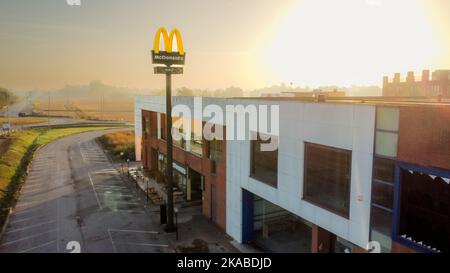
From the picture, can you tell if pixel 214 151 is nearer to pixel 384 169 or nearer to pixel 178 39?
pixel 178 39

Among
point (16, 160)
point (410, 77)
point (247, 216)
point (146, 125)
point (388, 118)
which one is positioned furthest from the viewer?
point (16, 160)

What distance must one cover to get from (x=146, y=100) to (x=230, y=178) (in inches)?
881

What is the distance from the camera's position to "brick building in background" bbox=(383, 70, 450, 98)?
27.0 meters

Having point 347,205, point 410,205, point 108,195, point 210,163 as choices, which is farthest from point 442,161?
point 108,195

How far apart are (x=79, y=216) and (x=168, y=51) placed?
17.4 m

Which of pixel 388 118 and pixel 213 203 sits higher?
pixel 388 118

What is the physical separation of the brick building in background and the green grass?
128 feet

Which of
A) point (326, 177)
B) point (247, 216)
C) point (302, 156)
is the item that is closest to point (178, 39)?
point (302, 156)

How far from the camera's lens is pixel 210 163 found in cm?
2916

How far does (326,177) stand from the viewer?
19047mm

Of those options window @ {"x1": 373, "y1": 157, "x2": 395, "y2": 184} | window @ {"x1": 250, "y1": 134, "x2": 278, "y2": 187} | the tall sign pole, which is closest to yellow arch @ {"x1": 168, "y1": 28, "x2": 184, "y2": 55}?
the tall sign pole

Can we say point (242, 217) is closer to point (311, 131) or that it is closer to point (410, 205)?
point (311, 131)

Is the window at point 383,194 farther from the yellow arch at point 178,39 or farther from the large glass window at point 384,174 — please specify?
the yellow arch at point 178,39

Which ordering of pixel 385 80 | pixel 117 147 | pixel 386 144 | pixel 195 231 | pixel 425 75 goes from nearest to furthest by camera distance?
pixel 386 144
pixel 195 231
pixel 425 75
pixel 385 80
pixel 117 147
